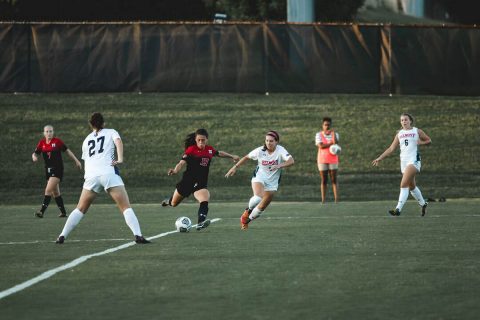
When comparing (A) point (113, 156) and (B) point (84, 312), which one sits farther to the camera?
(A) point (113, 156)

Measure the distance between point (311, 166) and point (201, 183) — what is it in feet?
43.6

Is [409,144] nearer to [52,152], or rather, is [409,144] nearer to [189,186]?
[189,186]

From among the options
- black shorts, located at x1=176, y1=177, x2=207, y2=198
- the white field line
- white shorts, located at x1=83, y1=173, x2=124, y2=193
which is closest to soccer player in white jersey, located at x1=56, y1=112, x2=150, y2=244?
white shorts, located at x1=83, y1=173, x2=124, y2=193

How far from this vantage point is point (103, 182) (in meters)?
14.3

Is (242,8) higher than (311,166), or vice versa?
(242,8)

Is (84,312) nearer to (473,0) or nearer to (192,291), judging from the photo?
(192,291)

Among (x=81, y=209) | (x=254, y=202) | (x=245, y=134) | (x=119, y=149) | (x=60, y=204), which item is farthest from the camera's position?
(x=245, y=134)

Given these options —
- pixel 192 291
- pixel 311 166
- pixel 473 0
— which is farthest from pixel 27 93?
pixel 473 0

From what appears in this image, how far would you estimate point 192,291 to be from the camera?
32.4ft

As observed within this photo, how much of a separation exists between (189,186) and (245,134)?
1451cm

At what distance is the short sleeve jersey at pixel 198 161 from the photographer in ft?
59.5

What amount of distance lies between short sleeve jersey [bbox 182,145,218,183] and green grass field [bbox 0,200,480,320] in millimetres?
931

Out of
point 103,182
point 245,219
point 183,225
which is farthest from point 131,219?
point 245,219

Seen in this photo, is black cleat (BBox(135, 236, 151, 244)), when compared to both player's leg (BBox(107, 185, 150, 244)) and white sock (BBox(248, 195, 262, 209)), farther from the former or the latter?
white sock (BBox(248, 195, 262, 209))
